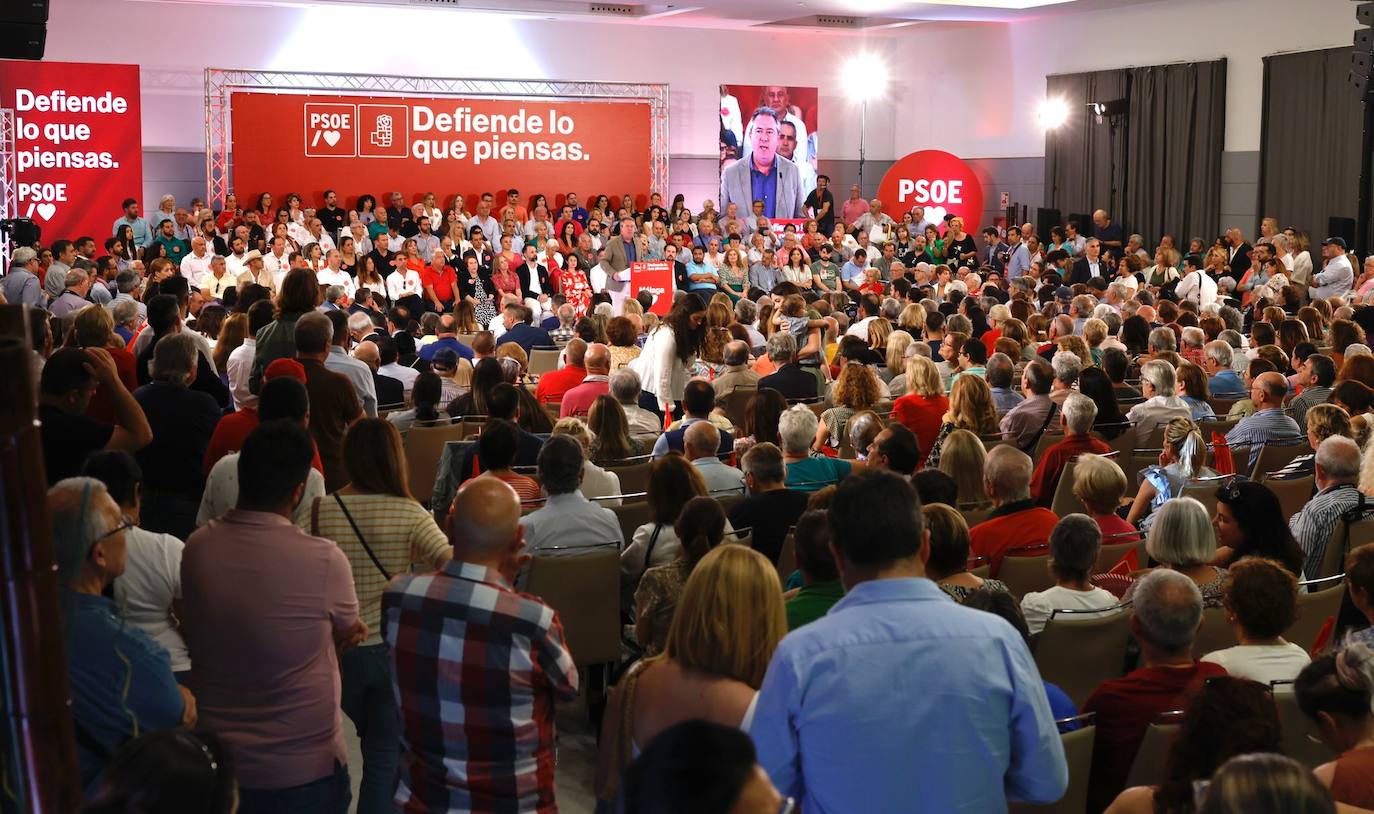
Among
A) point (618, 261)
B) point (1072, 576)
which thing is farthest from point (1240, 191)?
point (1072, 576)

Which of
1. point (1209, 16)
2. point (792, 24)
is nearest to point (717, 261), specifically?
point (792, 24)

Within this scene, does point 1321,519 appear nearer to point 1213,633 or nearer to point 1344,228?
point 1213,633

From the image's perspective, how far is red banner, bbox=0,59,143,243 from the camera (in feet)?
54.1

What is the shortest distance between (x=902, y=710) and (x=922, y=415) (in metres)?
5.03

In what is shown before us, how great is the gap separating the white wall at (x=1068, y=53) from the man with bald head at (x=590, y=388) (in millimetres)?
13117

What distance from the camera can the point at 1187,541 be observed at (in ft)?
14.1

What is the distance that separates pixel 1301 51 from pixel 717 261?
7729 millimetres

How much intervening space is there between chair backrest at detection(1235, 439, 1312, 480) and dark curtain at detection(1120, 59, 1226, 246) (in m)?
13.1

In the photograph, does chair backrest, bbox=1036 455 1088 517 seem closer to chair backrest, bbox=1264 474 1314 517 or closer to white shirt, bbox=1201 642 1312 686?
chair backrest, bbox=1264 474 1314 517

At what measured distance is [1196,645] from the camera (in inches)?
162

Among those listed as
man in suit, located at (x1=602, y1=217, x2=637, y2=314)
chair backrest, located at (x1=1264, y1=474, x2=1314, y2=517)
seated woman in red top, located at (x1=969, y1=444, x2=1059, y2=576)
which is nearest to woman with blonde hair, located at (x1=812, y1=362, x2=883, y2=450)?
chair backrest, located at (x1=1264, y1=474, x2=1314, y2=517)

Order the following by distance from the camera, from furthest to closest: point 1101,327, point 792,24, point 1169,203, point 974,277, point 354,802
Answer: point 792,24, point 1169,203, point 974,277, point 1101,327, point 354,802

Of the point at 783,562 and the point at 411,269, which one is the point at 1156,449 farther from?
the point at 411,269

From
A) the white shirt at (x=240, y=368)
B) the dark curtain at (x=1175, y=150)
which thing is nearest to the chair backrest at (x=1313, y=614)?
A: the white shirt at (x=240, y=368)
